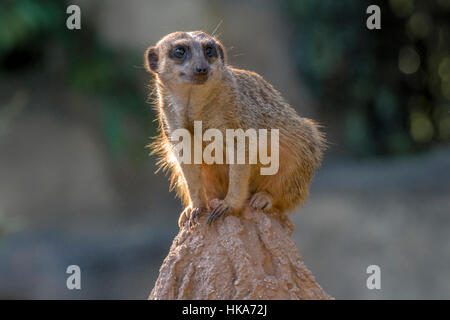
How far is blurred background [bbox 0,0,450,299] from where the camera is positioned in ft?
27.8

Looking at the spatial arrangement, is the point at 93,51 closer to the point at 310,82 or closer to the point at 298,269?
the point at 310,82

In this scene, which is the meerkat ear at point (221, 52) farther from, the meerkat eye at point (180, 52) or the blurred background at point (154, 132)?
the blurred background at point (154, 132)

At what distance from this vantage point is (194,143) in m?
3.49

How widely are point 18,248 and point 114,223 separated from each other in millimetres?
1650

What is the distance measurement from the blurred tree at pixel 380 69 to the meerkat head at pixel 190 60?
783 centimetres

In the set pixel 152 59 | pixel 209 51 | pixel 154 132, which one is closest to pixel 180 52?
pixel 209 51

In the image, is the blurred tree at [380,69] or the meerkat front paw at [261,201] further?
the blurred tree at [380,69]

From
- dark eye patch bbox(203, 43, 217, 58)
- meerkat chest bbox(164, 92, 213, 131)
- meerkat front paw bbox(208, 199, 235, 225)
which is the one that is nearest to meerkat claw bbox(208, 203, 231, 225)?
meerkat front paw bbox(208, 199, 235, 225)

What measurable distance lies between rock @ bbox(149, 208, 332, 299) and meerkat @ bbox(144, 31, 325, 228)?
134mm

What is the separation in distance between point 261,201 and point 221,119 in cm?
53

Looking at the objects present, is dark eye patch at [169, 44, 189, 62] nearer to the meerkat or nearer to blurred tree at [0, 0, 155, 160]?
the meerkat

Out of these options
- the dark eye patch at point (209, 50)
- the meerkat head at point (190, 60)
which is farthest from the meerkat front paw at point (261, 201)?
the dark eye patch at point (209, 50)

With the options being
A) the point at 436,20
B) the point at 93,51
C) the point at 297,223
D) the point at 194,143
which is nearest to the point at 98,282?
the point at 297,223

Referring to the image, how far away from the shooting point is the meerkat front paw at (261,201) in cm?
347
